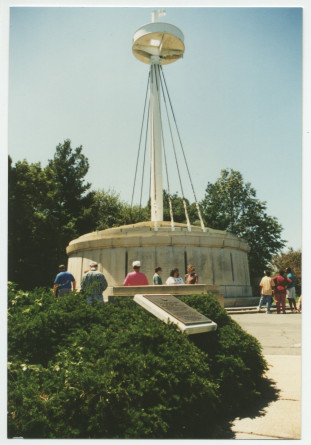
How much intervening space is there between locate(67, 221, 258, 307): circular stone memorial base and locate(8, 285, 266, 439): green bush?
23.4 ft

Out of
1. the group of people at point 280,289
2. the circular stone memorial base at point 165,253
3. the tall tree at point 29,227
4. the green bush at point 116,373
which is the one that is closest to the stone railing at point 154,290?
the green bush at point 116,373

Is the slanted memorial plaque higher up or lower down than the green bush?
higher up

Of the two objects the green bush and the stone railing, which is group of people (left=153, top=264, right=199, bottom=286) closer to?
the stone railing

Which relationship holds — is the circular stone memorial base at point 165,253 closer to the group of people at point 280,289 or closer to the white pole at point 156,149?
the group of people at point 280,289

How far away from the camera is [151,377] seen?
3.31 m

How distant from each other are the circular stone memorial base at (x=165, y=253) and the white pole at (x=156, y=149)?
291cm

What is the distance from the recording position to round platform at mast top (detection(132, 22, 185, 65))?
1550 centimetres

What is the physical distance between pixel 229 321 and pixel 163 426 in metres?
2.62

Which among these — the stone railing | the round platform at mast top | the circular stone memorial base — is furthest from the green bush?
the round platform at mast top

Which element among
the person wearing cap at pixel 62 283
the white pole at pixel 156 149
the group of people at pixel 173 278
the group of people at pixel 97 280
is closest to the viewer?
the group of people at pixel 97 280

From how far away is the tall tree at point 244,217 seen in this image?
27.1 metres
